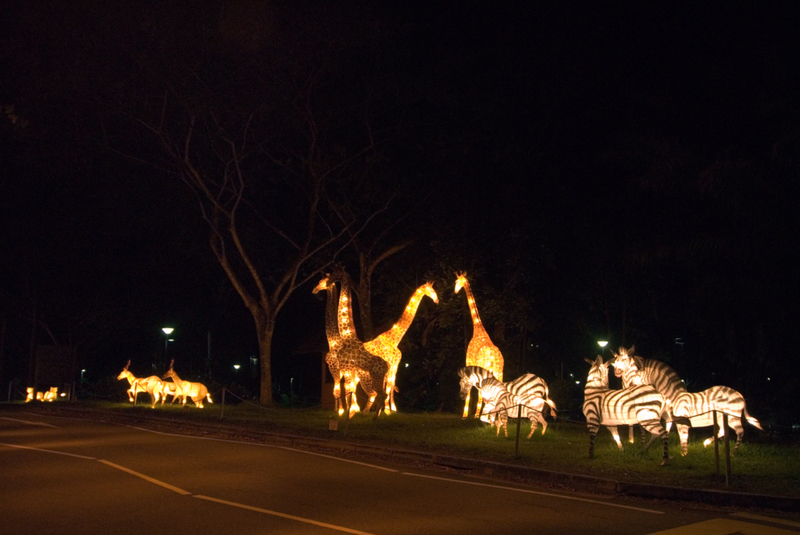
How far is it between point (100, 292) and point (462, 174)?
22763 millimetres

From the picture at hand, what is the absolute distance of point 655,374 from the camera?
1638 cm

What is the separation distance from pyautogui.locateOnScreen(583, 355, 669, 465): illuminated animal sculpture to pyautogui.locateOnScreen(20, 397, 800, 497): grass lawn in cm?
53

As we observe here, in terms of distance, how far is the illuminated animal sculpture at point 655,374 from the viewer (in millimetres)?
15805

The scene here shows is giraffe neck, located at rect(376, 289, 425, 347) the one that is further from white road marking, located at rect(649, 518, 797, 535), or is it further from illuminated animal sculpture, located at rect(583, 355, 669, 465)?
white road marking, located at rect(649, 518, 797, 535)

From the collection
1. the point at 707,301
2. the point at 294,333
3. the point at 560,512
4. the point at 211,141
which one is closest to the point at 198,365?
the point at 294,333

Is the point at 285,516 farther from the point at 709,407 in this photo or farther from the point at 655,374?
the point at 655,374

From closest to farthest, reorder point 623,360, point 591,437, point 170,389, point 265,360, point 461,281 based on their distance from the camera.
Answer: point 591,437
point 623,360
point 461,281
point 170,389
point 265,360

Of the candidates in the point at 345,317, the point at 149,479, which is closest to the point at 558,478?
the point at 149,479

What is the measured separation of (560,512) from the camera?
33.0ft

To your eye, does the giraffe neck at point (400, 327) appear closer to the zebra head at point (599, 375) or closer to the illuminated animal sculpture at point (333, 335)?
the illuminated animal sculpture at point (333, 335)

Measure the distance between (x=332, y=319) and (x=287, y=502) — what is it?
12326 millimetres

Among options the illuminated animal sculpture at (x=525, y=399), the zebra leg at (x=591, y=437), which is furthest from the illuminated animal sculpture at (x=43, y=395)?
the zebra leg at (x=591, y=437)

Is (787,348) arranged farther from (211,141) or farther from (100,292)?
(100,292)

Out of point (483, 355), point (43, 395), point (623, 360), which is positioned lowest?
point (43, 395)
